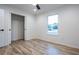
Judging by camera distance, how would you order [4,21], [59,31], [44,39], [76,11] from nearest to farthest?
[76,11], [4,21], [59,31], [44,39]

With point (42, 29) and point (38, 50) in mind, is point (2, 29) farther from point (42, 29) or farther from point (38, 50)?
point (42, 29)

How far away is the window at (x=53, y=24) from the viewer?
3.84 meters

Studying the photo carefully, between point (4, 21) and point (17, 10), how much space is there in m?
0.92

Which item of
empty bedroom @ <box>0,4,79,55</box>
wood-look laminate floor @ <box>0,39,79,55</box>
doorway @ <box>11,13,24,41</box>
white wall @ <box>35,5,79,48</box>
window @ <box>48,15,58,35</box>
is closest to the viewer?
wood-look laminate floor @ <box>0,39,79,55</box>

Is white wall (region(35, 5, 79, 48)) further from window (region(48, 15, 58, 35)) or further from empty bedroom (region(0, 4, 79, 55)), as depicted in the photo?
window (region(48, 15, 58, 35))

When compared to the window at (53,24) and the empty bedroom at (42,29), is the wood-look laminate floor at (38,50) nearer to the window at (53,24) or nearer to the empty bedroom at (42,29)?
the empty bedroom at (42,29)

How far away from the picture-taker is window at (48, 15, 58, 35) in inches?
151

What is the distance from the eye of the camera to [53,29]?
4012 mm

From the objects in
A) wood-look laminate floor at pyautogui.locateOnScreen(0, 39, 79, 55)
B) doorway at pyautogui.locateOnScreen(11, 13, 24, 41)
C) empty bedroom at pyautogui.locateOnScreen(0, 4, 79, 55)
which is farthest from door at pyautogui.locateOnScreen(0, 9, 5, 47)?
doorway at pyautogui.locateOnScreen(11, 13, 24, 41)

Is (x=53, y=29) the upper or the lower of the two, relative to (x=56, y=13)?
lower

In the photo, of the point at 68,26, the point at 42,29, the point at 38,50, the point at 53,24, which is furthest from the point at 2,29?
the point at 68,26

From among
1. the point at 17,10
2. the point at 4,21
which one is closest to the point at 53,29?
the point at 17,10
